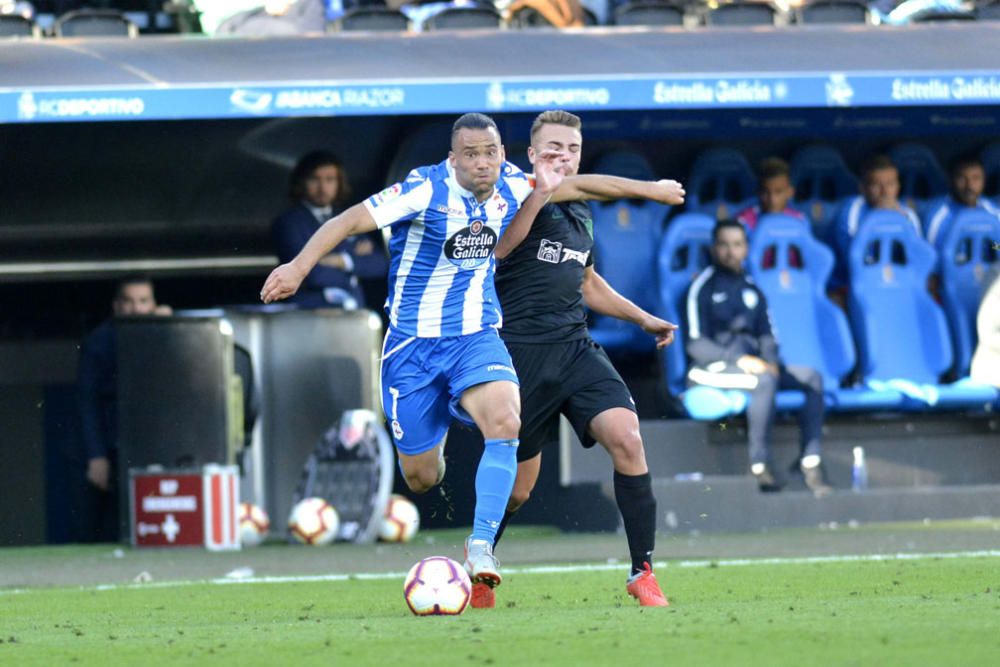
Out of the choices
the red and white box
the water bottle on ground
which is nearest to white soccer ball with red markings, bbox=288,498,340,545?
the red and white box

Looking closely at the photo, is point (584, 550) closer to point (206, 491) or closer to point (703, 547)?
point (703, 547)

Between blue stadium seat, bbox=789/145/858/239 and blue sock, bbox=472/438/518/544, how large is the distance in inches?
306

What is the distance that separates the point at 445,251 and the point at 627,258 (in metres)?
6.45

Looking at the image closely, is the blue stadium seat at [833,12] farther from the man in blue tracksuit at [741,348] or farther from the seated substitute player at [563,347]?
the seated substitute player at [563,347]

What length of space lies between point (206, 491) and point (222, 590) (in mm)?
2907

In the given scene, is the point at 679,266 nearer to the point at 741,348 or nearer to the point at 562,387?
the point at 741,348

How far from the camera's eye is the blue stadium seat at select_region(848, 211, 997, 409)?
44.1 ft

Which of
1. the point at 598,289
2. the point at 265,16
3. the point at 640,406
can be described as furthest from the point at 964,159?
the point at 598,289

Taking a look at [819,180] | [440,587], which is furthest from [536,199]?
[819,180]

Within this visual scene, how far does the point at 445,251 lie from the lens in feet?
22.7

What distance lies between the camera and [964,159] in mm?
14148

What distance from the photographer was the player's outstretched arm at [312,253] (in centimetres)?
623

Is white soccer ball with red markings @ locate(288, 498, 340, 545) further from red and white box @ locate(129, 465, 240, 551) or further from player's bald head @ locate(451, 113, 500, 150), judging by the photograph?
player's bald head @ locate(451, 113, 500, 150)

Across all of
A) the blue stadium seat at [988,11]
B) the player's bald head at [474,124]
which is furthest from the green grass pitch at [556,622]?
the blue stadium seat at [988,11]
